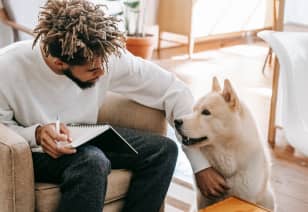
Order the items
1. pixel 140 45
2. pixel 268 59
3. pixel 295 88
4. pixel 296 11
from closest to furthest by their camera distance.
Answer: pixel 295 88 < pixel 296 11 < pixel 140 45 < pixel 268 59

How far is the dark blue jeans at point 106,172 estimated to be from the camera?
1.55 metres

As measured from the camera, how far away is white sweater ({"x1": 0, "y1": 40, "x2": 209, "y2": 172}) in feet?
5.57

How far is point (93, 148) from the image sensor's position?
1680mm

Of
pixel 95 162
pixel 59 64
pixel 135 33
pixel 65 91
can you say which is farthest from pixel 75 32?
pixel 135 33

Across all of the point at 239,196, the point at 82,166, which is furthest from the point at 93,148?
the point at 239,196

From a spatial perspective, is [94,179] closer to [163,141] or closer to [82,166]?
[82,166]

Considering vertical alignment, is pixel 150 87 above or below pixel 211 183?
above

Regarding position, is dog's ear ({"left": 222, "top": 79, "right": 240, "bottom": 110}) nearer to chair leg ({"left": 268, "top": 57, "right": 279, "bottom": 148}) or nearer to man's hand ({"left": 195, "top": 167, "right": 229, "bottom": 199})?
man's hand ({"left": 195, "top": 167, "right": 229, "bottom": 199})

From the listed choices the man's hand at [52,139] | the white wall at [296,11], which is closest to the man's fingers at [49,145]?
the man's hand at [52,139]

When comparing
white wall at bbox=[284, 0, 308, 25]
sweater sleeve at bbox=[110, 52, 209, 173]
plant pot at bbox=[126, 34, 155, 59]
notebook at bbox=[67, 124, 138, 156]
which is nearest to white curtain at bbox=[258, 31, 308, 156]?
white wall at bbox=[284, 0, 308, 25]

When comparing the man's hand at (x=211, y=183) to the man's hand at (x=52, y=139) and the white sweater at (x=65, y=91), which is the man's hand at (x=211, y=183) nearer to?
the white sweater at (x=65, y=91)

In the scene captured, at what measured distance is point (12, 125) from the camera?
66.3 inches

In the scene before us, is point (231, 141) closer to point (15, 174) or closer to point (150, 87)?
point (150, 87)

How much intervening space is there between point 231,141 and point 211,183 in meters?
0.16
